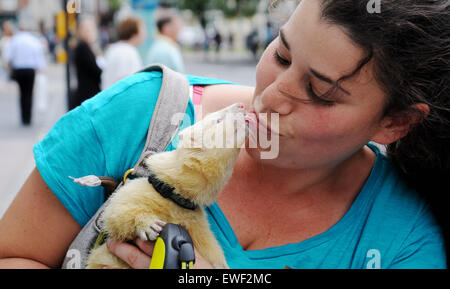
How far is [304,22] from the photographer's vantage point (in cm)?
132

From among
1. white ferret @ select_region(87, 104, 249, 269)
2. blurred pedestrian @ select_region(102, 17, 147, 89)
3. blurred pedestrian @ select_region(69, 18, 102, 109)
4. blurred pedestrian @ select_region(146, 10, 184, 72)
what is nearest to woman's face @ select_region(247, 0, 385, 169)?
white ferret @ select_region(87, 104, 249, 269)

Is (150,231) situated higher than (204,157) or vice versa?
(204,157)

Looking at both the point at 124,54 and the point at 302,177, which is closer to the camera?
the point at 302,177

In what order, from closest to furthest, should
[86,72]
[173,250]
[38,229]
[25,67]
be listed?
[173,250], [38,229], [86,72], [25,67]

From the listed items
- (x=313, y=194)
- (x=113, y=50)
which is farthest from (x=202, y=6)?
(x=313, y=194)

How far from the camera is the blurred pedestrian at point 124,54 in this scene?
641 cm

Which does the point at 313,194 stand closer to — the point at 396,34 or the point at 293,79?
the point at 293,79

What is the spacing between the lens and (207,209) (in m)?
1.49

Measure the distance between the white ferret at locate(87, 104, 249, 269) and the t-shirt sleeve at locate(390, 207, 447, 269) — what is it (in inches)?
22.4

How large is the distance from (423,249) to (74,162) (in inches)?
43.4

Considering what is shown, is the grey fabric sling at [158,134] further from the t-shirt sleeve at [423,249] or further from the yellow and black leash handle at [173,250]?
the t-shirt sleeve at [423,249]

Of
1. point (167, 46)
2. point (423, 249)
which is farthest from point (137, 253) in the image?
point (167, 46)

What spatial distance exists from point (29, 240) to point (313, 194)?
0.92 m

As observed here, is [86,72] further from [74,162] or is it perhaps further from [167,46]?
[74,162]
